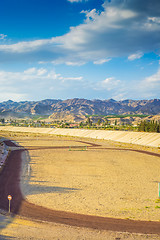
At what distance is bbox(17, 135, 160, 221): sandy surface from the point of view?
19969 mm

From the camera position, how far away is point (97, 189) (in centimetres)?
2580

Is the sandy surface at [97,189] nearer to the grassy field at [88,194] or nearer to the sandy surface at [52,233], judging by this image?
the grassy field at [88,194]

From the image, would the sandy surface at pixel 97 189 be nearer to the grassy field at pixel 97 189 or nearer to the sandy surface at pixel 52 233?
the grassy field at pixel 97 189

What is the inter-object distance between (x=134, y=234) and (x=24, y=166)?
26.6 meters

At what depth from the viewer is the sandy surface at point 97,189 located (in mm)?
19969

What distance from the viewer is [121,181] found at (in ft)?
96.8

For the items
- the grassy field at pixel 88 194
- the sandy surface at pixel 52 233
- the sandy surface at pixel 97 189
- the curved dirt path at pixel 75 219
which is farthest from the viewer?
the sandy surface at pixel 97 189

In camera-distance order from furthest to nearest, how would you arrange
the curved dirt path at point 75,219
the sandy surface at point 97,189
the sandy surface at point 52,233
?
the sandy surface at point 97,189
the curved dirt path at point 75,219
the sandy surface at point 52,233

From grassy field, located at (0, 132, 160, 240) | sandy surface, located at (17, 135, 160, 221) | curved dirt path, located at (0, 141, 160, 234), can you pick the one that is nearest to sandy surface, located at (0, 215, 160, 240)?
grassy field, located at (0, 132, 160, 240)

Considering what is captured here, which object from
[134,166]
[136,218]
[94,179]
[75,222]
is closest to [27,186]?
[94,179]

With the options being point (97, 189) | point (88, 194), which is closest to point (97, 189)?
point (97, 189)

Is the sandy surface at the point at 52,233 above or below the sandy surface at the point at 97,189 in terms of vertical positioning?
above

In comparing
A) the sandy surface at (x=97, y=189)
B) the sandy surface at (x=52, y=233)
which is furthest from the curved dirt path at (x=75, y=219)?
the sandy surface at (x=97, y=189)

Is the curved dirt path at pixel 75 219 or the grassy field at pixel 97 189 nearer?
the curved dirt path at pixel 75 219
